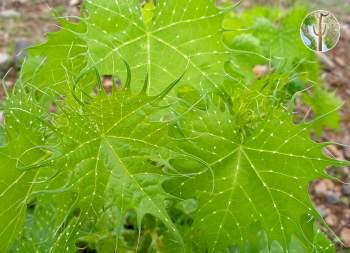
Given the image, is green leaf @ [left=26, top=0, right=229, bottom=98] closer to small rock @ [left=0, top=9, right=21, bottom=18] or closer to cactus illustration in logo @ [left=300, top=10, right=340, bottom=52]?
cactus illustration in logo @ [left=300, top=10, right=340, bottom=52]

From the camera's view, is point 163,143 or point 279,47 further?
point 279,47

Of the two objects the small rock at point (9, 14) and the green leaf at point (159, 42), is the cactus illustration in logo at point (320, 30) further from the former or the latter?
the small rock at point (9, 14)

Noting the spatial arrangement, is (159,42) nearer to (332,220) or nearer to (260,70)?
(332,220)

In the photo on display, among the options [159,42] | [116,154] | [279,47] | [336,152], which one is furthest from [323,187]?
[116,154]

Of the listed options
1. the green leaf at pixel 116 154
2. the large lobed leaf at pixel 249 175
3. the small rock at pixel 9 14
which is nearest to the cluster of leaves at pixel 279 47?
the large lobed leaf at pixel 249 175

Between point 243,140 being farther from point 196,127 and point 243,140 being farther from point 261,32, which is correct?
point 261,32

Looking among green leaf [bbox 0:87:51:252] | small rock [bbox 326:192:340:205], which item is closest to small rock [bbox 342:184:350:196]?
small rock [bbox 326:192:340:205]
